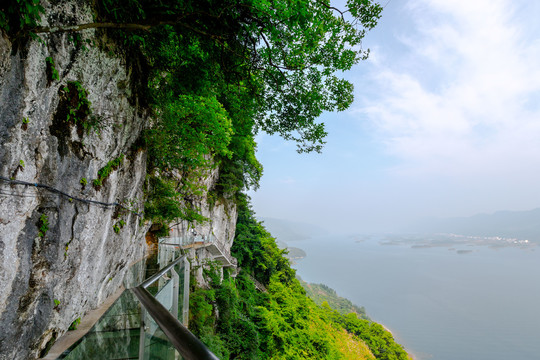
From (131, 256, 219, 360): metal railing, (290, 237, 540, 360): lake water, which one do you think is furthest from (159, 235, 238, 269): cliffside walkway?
(290, 237, 540, 360): lake water

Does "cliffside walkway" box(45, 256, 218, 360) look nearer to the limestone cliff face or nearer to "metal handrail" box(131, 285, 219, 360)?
"metal handrail" box(131, 285, 219, 360)

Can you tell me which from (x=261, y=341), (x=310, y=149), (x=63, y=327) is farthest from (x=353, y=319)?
(x=63, y=327)

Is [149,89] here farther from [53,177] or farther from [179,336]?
[179,336]

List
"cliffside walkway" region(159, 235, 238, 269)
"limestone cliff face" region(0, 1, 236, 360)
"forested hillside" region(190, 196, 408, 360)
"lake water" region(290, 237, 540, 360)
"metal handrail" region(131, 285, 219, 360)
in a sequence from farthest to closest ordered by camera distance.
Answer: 1. "lake water" region(290, 237, 540, 360)
2. "cliffside walkway" region(159, 235, 238, 269)
3. "forested hillside" region(190, 196, 408, 360)
4. "limestone cliff face" region(0, 1, 236, 360)
5. "metal handrail" region(131, 285, 219, 360)

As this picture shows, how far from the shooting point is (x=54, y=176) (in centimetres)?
332

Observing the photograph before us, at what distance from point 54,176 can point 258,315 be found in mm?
12118

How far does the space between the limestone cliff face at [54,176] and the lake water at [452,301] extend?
78.7 metres

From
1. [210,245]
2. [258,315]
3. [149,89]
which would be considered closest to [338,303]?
[258,315]

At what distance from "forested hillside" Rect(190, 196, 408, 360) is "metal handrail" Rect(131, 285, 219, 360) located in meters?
7.75

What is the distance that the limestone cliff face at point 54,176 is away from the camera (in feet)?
8.83

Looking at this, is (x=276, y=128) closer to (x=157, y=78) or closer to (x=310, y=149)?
(x=310, y=149)

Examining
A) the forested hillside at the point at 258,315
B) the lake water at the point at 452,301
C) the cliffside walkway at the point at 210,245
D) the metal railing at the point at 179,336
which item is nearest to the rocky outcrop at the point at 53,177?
the metal railing at the point at 179,336

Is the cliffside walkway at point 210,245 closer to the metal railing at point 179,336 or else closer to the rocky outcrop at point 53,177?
the rocky outcrop at point 53,177

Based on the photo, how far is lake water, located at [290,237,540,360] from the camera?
70.3m
